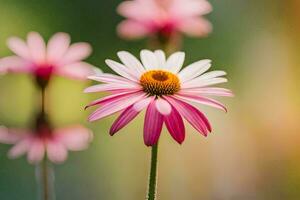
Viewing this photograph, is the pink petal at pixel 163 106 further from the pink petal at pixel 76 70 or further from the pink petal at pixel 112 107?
the pink petal at pixel 76 70

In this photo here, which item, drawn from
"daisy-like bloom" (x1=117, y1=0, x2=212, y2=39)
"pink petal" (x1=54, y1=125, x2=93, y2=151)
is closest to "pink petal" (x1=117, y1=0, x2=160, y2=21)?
"daisy-like bloom" (x1=117, y1=0, x2=212, y2=39)

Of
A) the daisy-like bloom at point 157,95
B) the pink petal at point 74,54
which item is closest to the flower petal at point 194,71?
the daisy-like bloom at point 157,95

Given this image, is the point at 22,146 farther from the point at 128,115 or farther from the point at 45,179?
the point at 128,115

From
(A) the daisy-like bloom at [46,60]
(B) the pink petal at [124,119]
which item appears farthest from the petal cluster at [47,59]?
(B) the pink petal at [124,119]

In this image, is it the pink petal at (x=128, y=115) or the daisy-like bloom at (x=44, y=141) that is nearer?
the pink petal at (x=128, y=115)

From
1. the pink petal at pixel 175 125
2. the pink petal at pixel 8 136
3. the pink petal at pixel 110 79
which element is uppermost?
the pink petal at pixel 110 79

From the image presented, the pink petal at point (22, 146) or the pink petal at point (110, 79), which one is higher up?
the pink petal at point (110, 79)

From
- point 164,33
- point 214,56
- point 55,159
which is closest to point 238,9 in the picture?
point 214,56
